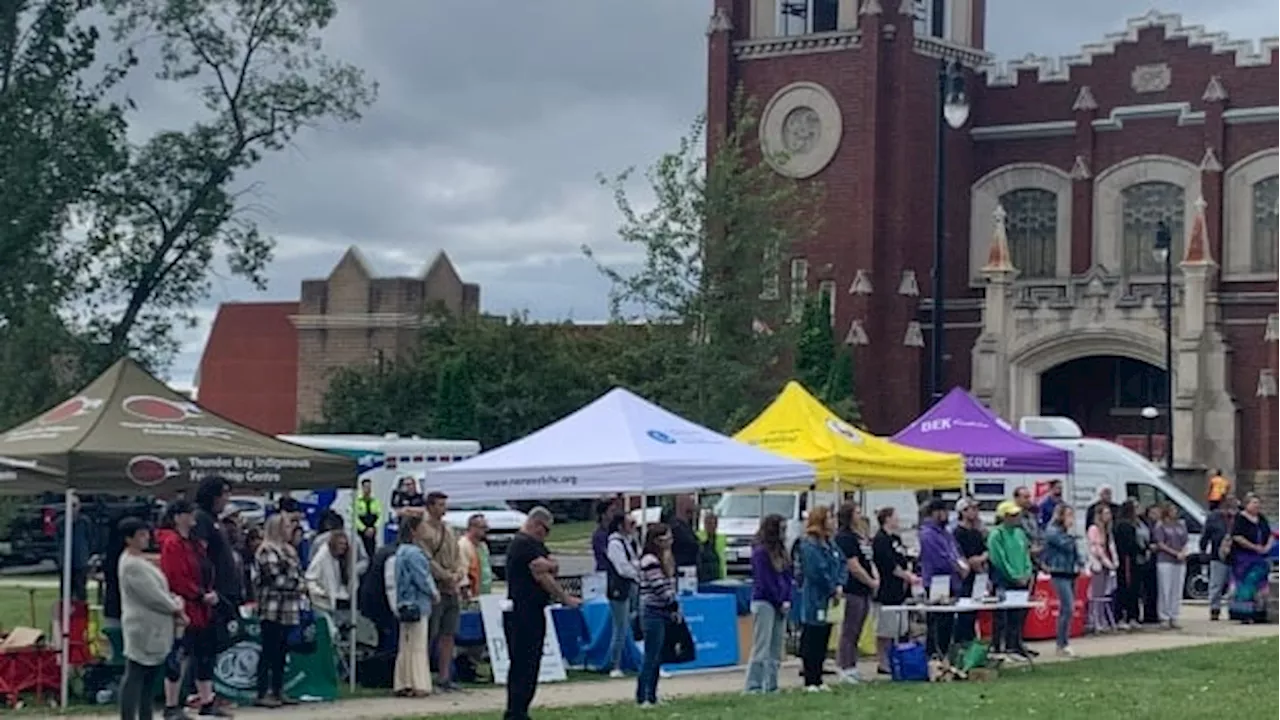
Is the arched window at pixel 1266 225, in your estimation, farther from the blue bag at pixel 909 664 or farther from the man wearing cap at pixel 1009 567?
the blue bag at pixel 909 664

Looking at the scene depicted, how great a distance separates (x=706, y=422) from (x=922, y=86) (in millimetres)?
17720

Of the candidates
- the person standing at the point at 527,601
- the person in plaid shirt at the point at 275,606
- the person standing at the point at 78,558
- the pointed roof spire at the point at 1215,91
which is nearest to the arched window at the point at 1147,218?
the pointed roof spire at the point at 1215,91

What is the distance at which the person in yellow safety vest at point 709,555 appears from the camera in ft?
80.4

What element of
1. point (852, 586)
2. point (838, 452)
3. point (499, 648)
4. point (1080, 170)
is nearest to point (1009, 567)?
point (838, 452)

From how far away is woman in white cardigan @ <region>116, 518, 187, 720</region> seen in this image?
1557 cm

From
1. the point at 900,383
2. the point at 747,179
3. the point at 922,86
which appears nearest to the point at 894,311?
the point at 900,383

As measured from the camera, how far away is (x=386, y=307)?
80125 mm

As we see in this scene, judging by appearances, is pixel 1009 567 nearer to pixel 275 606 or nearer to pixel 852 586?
pixel 852 586

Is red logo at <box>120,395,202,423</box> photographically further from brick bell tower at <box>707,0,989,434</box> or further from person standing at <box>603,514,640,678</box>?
brick bell tower at <box>707,0,989,434</box>

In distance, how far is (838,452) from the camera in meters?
24.1

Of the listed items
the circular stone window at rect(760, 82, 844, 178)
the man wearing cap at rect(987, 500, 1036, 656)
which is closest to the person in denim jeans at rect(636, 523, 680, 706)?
the man wearing cap at rect(987, 500, 1036, 656)

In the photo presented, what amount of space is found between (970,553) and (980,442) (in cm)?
510

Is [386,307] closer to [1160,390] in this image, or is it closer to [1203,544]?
[1160,390]

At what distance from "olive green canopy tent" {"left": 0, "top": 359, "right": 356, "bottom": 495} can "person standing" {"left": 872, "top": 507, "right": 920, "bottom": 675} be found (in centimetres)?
516
